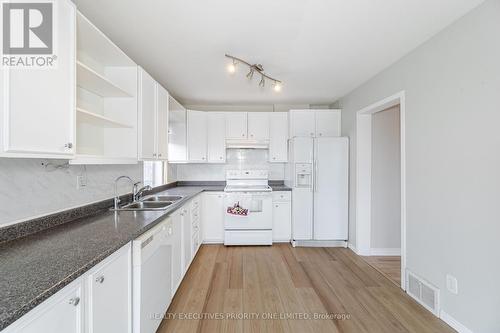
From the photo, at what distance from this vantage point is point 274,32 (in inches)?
76.5

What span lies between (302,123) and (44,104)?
11.5ft

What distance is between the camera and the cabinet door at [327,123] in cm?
395

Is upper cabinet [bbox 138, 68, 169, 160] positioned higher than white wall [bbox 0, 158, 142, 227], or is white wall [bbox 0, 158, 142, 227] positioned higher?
upper cabinet [bbox 138, 68, 169, 160]

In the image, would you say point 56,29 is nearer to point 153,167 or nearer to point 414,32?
point 153,167

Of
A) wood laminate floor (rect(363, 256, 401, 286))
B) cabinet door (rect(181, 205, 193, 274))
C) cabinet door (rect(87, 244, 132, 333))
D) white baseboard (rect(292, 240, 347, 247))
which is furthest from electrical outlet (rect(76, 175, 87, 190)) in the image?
wood laminate floor (rect(363, 256, 401, 286))

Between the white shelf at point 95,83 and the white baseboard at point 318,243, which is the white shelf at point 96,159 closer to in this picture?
→ the white shelf at point 95,83

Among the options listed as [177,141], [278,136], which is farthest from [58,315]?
[278,136]

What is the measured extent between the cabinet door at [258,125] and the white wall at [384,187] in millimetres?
1740

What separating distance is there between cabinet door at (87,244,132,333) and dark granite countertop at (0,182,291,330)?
0.29 ft

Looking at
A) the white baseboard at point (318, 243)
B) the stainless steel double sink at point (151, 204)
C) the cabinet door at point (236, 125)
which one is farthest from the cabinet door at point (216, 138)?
the white baseboard at point (318, 243)

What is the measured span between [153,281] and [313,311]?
4.75 ft

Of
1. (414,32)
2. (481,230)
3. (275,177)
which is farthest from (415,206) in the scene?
(275,177)

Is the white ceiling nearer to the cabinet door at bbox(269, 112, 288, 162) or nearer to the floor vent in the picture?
the cabinet door at bbox(269, 112, 288, 162)

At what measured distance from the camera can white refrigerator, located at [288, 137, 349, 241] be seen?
11.9 feet
